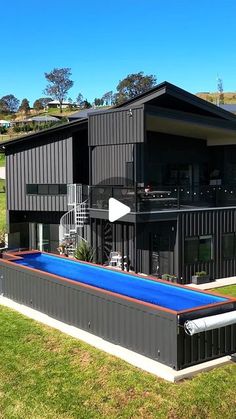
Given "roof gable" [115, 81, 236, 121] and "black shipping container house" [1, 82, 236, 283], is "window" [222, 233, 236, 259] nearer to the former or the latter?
"black shipping container house" [1, 82, 236, 283]

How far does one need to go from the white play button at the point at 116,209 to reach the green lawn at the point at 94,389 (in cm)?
657

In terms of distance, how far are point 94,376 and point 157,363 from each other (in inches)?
55.2

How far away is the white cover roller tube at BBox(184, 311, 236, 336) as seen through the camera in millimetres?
9953

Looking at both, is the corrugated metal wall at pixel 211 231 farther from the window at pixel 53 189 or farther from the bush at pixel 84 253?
the window at pixel 53 189

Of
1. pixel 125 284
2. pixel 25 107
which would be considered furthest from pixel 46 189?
pixel 25 107

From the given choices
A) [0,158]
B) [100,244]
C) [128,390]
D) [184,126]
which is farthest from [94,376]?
[0,158]

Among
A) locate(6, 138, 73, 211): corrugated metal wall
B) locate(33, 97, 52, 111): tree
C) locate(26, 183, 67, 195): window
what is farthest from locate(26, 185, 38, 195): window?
locate(33, 97, 52, 111): tree

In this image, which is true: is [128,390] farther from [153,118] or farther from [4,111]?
[4,111]

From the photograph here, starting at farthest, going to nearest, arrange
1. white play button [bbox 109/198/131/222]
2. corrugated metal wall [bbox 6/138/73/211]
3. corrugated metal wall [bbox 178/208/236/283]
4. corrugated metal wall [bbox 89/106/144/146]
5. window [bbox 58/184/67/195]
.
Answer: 1. window [bbox 58/184/67/195]
2. corrugated metal wall [bbox 6/138/73/211]
3. corrugated metal wall [bbox 178/208/236/283]
4. white play button [bbox 109/198/131/222]
5. corrugated metal wall [bbox 89/106/144/146]

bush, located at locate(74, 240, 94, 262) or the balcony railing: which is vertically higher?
the balcony railing

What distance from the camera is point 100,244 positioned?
20.7 m

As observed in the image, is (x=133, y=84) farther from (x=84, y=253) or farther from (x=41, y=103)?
(x=84, y=253)

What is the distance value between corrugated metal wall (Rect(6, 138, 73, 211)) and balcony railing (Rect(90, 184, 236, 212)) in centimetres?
317

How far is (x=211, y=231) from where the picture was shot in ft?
64.8
